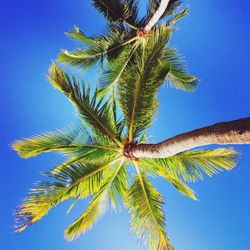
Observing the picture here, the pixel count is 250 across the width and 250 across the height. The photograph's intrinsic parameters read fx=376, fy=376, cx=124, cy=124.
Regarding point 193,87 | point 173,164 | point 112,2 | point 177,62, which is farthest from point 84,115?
point 112,2

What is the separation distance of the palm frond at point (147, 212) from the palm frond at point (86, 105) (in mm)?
1152

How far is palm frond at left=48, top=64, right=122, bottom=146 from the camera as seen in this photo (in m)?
7.29

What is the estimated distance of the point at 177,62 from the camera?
11125 mm

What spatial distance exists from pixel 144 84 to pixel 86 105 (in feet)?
4.36

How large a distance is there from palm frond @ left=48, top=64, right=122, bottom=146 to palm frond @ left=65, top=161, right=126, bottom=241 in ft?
2.96

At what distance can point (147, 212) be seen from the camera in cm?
831

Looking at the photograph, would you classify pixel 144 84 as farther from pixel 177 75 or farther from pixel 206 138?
pixel 177 75

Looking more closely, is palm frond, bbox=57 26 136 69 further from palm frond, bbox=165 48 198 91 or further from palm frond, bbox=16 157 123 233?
palm frond, bbox=16 157 123 233

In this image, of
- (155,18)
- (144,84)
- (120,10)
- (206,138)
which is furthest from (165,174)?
(120,10)

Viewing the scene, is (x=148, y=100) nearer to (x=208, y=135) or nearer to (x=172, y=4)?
(x=208, y=135)

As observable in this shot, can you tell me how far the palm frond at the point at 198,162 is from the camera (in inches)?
328

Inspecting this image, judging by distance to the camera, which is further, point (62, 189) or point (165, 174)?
point (165, 174)

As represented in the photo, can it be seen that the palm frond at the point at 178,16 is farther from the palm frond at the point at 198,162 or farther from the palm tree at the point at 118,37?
the palm frond at the point at 198,162

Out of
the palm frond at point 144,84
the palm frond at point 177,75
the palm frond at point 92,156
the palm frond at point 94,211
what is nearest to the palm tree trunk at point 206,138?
the palm frond at point 144,84
